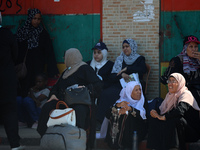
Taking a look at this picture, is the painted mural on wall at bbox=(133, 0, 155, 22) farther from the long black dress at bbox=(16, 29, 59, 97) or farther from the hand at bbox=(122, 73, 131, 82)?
the long black dress at bbox=(16, 29, 59, 97)

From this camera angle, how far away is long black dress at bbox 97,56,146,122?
24.5ft

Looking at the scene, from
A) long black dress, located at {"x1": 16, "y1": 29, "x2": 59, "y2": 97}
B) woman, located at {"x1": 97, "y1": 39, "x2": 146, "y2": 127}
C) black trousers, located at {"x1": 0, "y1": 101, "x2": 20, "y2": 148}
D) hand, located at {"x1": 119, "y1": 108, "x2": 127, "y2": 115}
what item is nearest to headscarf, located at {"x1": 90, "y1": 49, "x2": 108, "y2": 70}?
woman, located at {"x1": 97, "y1": 39, "x2": 146, "y2": 127}

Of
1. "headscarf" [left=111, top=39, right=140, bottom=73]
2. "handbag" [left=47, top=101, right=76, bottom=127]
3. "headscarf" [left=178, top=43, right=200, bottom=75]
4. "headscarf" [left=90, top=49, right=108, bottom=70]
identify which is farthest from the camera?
"headscarf" [left=90, top=49, right=108, bottom=70]

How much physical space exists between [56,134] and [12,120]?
72 centimetres

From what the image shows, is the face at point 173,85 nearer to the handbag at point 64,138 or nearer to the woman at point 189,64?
the woman at point 189,64

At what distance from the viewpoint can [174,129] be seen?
6008 millimetres

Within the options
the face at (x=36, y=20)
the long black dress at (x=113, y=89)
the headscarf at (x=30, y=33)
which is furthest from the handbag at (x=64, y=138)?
the face at (x=36, y=20)

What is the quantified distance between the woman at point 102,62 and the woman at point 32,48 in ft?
3.17

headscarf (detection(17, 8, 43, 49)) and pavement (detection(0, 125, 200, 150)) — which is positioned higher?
headscarf (detection(17, 8, 43, 49))

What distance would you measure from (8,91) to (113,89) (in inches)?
90.9

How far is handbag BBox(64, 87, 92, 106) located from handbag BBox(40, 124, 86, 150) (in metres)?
0.47

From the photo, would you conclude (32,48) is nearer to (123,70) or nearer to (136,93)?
(123,70)

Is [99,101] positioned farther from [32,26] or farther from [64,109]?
[32,26]

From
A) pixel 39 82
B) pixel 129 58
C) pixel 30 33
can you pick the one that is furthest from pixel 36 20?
pixel 129 58
